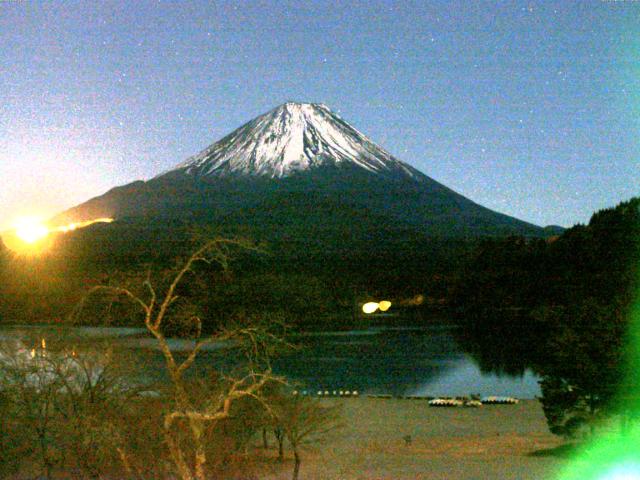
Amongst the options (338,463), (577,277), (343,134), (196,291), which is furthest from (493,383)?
(343,134)

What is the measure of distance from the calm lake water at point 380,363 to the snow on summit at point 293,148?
94.5 metres

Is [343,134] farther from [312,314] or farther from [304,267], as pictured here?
[312,314]

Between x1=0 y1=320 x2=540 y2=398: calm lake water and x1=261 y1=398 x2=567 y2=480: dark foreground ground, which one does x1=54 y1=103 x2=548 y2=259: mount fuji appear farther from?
x1=261 y1=398 x2=567 y2=480: dark foreground ground

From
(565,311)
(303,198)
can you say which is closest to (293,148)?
(303,198)

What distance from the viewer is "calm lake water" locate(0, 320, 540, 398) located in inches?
1823

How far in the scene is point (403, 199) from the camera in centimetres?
16262

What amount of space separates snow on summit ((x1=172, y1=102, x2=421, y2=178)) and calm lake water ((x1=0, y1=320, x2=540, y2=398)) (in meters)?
94.5

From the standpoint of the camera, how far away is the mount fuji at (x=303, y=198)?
456 feet

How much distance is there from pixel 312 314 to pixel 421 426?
60149 millimetres

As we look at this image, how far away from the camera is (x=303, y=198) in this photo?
15812 cm

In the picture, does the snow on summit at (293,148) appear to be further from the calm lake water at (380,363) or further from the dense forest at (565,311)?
the calm lake water at (380,363)

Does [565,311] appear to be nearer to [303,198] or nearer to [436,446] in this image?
[436,446]

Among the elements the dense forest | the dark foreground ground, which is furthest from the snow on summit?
the dark foreground ground

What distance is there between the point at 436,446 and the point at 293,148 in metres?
157
